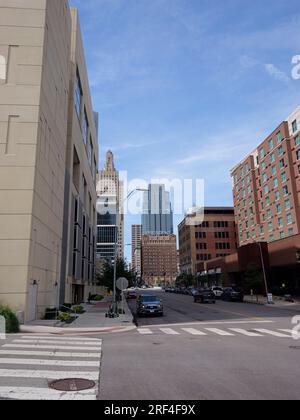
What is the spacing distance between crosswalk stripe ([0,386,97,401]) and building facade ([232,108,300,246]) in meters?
60.2

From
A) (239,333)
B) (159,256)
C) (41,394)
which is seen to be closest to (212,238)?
(159,256)

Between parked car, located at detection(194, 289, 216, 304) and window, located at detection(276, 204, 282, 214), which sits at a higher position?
window, located at detection(276, 204, 282, 214)

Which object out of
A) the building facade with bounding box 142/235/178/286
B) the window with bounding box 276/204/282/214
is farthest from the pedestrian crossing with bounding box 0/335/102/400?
the building facade with bounding box 142/235/178/286

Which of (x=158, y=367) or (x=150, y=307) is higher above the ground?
(x=150, y=307)

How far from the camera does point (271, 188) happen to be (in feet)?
245

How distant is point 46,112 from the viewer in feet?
86.8

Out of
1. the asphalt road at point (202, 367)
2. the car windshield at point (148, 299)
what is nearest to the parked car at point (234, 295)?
the car windshield at point (148, 299)

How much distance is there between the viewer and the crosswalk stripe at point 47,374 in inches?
343

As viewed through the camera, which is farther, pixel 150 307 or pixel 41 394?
pixel 150 307

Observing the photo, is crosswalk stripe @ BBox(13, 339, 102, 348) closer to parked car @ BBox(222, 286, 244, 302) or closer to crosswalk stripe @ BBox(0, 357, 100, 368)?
crosswalk stripe @ BBox(0, 357, 100, 368)

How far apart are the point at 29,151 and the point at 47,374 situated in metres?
16.8

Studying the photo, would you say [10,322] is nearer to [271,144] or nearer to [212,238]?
[271,144]

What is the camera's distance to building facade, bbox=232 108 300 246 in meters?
66.0
